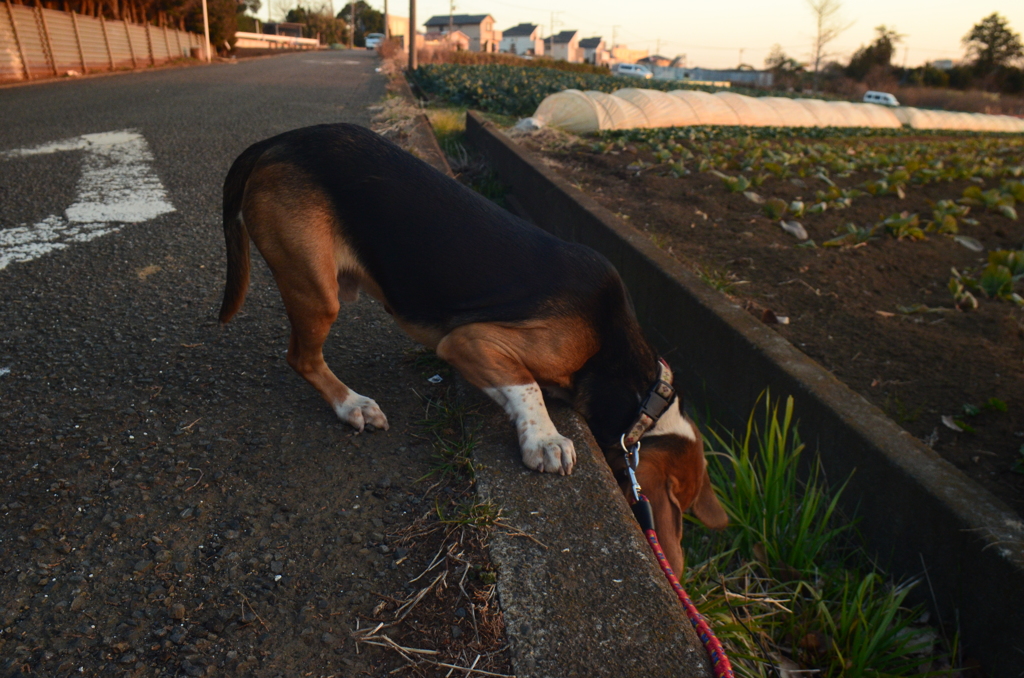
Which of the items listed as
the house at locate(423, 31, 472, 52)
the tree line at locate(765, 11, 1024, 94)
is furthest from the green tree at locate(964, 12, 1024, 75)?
the house at locate(423, 31, 472, 52)

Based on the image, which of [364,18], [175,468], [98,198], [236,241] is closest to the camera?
[175,468]

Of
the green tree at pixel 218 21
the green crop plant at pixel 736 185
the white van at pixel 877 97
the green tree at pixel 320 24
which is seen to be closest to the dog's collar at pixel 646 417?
the green crop plant at pixel 736 185

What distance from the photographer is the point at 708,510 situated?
2.35m

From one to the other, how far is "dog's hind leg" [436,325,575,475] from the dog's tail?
848mm

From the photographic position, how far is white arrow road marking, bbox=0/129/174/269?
3.82m

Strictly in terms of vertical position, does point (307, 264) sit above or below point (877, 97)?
above

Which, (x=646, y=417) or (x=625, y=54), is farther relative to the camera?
(x=625, y=54)

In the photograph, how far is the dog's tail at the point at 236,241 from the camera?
252 cm

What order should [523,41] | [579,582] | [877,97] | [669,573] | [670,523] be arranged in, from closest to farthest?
[579,582]
[669,573]
[670,523]
[877,97]
[523,41]

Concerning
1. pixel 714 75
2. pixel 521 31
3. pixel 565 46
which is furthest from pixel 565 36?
pixel 714 75

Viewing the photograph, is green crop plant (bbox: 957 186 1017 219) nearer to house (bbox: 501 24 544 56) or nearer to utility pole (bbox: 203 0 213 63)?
utility pole (bbox: 203 0 213 63)

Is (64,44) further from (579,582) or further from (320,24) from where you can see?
(320,24)

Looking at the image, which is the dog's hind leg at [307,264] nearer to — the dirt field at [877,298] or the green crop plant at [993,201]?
the dirt field at [877,298]

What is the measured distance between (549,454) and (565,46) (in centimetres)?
11839
